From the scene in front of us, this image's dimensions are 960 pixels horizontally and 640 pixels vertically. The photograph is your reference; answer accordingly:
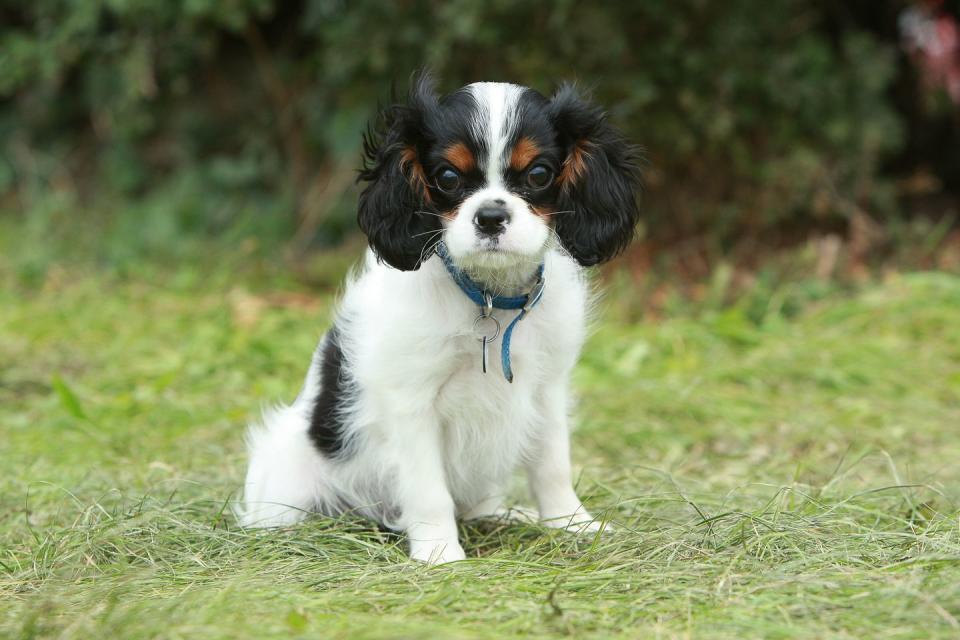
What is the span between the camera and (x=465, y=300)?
3443 millimetres

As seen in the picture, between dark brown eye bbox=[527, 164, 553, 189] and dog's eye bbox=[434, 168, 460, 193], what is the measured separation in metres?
0.21

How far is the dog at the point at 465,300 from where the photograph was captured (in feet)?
10.6

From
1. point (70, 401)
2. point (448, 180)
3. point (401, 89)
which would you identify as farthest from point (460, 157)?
point (401, 89)

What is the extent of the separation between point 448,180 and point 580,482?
5.02ft

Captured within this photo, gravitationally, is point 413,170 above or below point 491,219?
above

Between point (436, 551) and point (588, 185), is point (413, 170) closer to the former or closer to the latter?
point (588, 185)

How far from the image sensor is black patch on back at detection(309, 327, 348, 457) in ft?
12.2

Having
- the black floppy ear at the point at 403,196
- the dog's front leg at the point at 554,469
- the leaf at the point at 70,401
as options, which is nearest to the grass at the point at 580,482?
the leaf at the point at 70,401

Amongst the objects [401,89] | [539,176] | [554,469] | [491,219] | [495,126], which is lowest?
[554,469]

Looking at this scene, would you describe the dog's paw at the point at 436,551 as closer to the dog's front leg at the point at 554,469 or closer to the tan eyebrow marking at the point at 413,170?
the dog's front leg at the point at 554,469

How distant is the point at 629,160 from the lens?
11.8 ft

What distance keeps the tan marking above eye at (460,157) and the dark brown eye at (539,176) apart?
0.17 meters

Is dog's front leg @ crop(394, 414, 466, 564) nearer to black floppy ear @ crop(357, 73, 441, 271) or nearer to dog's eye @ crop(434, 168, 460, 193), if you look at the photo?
black floppy ear @ crop(357, 73, 441, 271)

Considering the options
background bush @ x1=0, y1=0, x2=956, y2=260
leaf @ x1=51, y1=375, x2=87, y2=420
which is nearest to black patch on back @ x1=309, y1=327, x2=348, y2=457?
leaf @ x1=51, y1=375, x2=87, y2=420
